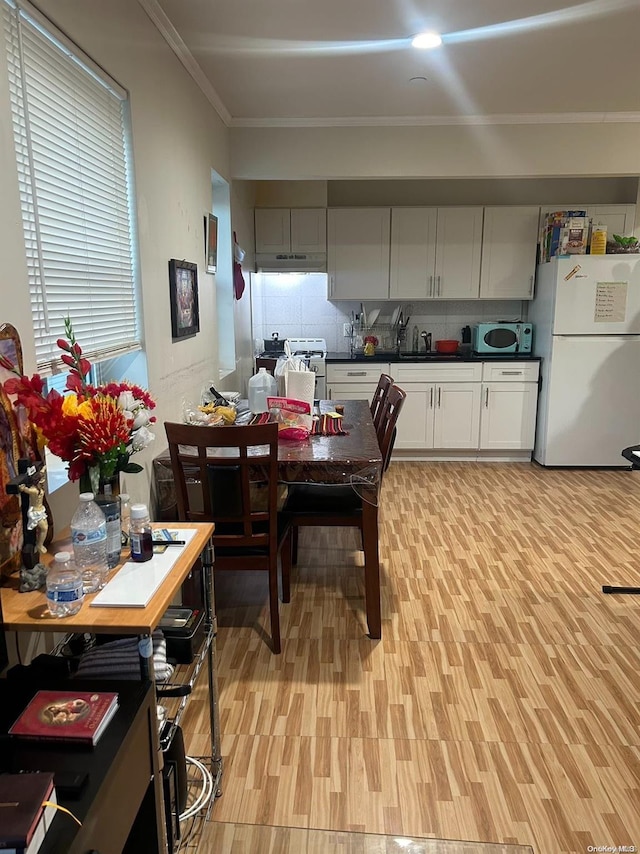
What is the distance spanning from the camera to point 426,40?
291cm

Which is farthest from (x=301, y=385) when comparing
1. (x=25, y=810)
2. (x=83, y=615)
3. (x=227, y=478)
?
(x=25, y=810)

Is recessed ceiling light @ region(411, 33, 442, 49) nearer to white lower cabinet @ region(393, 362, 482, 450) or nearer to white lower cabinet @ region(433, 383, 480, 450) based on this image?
white lower cabinet @ region(393, 362, 482, 450)

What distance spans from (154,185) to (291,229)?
2636 mm

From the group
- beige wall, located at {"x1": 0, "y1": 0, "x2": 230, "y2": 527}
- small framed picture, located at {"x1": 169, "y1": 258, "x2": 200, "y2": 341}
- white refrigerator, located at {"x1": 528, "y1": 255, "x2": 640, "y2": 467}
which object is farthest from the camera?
white refrigerator, located at {"x1": 528, "y1": 255, "x2": 640, "y2": 467}

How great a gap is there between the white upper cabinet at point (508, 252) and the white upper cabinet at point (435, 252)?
75 mm

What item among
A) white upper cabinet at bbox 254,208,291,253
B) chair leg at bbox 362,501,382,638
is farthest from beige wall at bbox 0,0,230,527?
white upper cabinet at bbox 254,208,291,253

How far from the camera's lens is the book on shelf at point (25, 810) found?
2.44 feet

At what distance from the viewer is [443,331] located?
5523 mm

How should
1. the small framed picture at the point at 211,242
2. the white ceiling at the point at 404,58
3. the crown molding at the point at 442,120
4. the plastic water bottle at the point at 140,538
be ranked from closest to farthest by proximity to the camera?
the plastic water bottle at the point at 140,538 → the white ceiling at the point at 404,58 → the small framed picture at the point at 211,242 → the crown molding at the point at 442,120

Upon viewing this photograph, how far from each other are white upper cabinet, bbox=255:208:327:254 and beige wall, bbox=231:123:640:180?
31.8 inches

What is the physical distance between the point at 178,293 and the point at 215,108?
1620 mm

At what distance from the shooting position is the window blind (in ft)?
5.24

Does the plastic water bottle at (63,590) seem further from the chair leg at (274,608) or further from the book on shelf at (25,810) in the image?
the chair leg at (274,608)

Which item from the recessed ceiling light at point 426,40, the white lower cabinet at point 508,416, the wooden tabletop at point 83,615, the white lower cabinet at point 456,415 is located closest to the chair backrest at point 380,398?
the white lower cabinet at point 456,415
